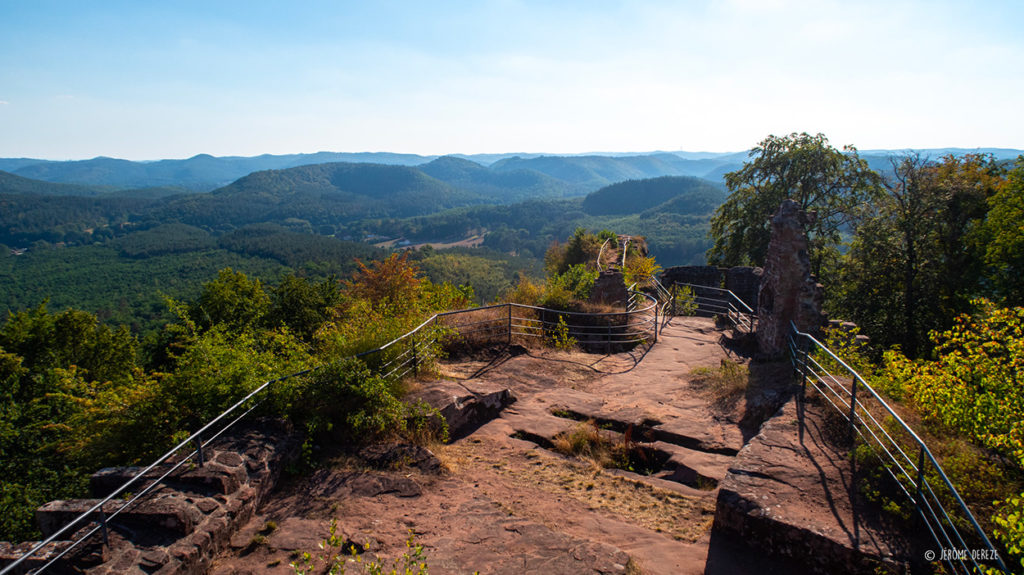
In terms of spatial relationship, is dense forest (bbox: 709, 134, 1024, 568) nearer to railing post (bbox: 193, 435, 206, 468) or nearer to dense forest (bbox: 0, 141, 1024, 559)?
dense forest (bbox: 0, 141, 1024, 559)

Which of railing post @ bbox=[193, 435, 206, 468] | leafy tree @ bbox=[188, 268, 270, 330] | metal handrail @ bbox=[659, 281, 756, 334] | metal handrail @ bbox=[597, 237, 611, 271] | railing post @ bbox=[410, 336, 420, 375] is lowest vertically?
leafy tree @ bbox=[188, 268, 270, 330]

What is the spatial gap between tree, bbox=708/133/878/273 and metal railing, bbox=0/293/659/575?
36.3 ft

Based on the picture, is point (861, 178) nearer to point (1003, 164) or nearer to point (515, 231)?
point (1003, 164)

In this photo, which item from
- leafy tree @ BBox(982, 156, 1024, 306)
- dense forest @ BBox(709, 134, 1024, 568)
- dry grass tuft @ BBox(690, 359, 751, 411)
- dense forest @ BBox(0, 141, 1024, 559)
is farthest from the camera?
leafy tree @ BBox(982, 156, 1024, 306)

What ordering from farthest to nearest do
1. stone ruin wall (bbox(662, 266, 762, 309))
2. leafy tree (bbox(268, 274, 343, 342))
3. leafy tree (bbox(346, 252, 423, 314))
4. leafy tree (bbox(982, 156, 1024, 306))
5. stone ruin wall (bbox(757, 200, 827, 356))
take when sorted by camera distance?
leafy tree (bbox(346, 252, 423, 314)), leafy tree (bbox(268, 274, 343, 342)), stone ruin wall (bbox(662, 266, 762, 309)), leafy tree (bbox(982, 156, 1024, 306)), stone ruin wall (bbox(757, 200, 827, 356))

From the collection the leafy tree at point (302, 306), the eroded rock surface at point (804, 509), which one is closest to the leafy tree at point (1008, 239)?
the eroded rock surface at point (804, 509)

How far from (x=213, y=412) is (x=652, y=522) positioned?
15.5 ft

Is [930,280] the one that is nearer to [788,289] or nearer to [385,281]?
[788,289]

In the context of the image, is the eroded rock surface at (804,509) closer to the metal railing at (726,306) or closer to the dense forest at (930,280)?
the dense forest at (930,280)

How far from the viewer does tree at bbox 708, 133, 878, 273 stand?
23156 mm

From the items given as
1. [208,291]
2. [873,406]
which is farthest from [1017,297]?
[208,291]

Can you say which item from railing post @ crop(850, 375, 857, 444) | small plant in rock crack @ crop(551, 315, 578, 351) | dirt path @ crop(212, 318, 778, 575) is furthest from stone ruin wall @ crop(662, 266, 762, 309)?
railing post @ crop(850, 375, 857, 444)

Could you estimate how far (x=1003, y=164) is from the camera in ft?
59.2

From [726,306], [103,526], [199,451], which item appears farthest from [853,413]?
[726,306]
